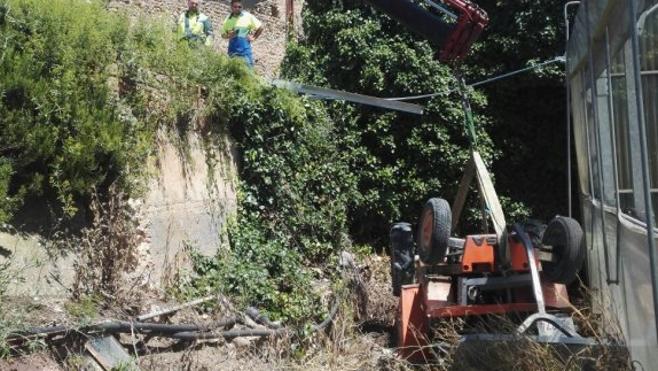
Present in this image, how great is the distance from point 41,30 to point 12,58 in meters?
0.52

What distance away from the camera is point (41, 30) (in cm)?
733

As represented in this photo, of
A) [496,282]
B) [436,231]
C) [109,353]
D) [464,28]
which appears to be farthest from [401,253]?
[109,353]

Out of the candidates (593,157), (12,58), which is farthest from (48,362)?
(593,157)

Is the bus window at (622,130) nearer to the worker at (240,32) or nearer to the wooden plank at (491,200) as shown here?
the wooden plank at (491,200)

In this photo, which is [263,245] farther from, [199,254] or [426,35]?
[426,35]

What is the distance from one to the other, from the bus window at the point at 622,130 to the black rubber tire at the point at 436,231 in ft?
6.08

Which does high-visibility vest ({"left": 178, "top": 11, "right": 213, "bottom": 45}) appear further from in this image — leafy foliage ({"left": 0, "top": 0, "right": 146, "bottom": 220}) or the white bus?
the white bus

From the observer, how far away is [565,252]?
7652 millimetres

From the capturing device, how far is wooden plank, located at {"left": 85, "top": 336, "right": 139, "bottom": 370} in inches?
259

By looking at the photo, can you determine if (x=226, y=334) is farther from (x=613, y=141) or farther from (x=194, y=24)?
(x=194, y=24)

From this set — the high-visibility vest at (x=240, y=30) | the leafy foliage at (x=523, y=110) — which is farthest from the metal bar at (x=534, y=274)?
the leafy foliage at (x=523, y=110)

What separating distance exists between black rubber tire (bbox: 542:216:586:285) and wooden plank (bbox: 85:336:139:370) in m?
3.82

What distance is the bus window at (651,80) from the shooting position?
15.9 ft

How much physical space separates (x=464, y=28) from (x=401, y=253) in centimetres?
270
